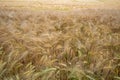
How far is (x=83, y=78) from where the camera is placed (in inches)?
66.4

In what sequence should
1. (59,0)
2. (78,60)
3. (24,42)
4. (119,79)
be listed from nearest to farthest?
(119,79)
(78,60)
(24,42)
(59,0)

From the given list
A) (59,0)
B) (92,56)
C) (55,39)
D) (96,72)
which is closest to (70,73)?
(96,72)

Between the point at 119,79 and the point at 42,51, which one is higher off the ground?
the point at 42,51

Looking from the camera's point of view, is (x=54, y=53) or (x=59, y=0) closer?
(x=54, y=53)

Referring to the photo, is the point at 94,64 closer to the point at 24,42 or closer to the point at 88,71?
the point at 88,71

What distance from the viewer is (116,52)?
7.38ft

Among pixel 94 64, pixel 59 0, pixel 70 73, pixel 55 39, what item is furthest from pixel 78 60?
pixel 59 0

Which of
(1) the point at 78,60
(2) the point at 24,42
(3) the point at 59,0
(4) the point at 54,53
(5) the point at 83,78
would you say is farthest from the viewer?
(3) the point at 59,0

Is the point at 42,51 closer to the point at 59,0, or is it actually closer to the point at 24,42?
the point at 24,42

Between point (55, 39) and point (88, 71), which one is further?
point (55, 39)

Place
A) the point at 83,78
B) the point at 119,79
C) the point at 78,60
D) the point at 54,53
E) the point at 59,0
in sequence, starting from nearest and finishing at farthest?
1. the point at 83,78
2. the point at 119,79
3. the point at 78,60
4. the point at 54,53
5. the point at 59,0

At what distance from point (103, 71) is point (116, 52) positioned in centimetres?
48

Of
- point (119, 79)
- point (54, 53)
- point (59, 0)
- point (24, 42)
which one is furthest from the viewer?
point (59, 0)

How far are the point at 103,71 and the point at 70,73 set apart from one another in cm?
30
